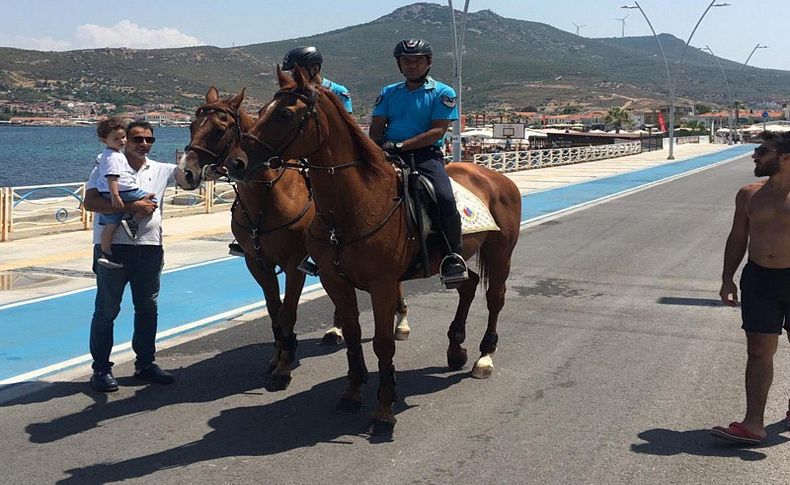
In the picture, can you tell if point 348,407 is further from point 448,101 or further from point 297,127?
point 448,101

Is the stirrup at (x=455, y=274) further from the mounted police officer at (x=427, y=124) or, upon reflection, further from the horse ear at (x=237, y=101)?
the horse ear at (x=237, y=101)

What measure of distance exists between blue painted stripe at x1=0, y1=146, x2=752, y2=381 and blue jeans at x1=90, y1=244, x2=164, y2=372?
3.78 ft

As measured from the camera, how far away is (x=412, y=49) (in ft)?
20.2

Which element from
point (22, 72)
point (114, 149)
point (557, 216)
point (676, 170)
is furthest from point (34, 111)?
point (114, 149)

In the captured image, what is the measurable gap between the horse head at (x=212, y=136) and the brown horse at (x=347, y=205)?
74cm

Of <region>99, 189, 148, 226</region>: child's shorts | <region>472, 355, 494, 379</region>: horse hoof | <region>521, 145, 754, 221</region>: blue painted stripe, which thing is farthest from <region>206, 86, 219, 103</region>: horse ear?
<region>521, 145, 754, 221</region>: blue painted stripe

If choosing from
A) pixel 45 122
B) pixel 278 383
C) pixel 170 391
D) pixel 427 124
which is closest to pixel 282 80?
→ pixel 427 124

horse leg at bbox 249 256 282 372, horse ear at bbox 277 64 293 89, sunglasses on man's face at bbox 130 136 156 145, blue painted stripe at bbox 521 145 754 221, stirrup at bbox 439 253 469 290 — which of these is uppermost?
horse ear at bbox 277 64 293 89

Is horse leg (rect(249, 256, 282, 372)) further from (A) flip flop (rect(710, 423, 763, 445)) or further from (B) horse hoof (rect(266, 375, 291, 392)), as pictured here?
(A) flip flop (rect(710, 423, 763, 445))

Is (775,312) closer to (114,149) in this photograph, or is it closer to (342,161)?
(342,161)

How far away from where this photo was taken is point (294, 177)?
696cm

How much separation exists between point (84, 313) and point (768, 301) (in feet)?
24.7

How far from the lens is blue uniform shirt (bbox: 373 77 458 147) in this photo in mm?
6238

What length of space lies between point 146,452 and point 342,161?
7.56 ft
